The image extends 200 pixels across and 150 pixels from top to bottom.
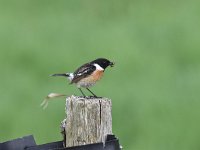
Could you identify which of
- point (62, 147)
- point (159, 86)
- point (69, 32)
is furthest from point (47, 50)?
point (62, 147)

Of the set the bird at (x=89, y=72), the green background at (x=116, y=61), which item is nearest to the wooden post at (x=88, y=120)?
the bird at (x=89, y=72)

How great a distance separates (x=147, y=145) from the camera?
963 centimetres

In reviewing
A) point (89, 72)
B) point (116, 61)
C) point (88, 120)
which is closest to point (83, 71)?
point (89, 72)

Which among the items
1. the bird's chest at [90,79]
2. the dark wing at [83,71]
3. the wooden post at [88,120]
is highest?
the dark wing at [83,71]

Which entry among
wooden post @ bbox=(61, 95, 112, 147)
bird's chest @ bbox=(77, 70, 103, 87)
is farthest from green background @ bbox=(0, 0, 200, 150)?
wooden post @ bbox=(61, 95, 112, 147)

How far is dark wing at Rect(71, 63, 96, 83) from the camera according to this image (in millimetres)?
6684

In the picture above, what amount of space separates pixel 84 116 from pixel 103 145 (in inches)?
10.3

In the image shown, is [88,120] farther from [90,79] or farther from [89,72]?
[90,79]

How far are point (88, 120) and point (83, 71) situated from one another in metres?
1.38

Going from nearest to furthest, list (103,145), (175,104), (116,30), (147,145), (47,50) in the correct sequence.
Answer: (103,145) < (147,145) < (175,104) < (47,50) < (116,30)

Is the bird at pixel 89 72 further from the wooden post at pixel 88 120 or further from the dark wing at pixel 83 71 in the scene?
the wooden post at pixel 88 120

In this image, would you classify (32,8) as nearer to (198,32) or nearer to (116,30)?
(116,30)

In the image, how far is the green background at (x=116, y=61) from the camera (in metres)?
9.98

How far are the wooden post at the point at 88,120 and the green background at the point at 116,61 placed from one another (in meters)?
4.05
